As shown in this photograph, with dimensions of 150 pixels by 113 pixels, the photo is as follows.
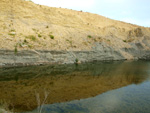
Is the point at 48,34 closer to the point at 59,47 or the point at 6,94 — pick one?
the point at 59,47

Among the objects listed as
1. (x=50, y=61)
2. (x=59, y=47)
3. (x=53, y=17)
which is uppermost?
(x=53, y=17)

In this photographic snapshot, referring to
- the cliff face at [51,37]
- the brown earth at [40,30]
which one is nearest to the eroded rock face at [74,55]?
the cliff face at [51,37]

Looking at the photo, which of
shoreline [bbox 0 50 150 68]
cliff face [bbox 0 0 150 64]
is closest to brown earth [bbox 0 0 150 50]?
cliff face [bbox 0 0 150 64]

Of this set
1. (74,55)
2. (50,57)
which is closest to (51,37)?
(50,57)

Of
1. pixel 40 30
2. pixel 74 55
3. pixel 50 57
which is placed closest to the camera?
pixel 50 57

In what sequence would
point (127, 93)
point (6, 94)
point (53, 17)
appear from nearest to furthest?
point (6, 94) → point (127, 93) → point (53, 17)

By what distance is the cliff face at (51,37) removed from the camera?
21391 millimetres

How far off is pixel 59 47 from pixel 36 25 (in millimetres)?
6741

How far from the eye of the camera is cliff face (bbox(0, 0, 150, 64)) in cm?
2139

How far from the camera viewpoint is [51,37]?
25391 millimetres

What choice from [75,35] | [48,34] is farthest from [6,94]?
[75,35]

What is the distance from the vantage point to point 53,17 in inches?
1227

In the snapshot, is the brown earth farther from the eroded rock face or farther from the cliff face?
the eroded rock face

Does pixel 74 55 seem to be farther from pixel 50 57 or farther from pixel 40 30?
pixel 40 30
